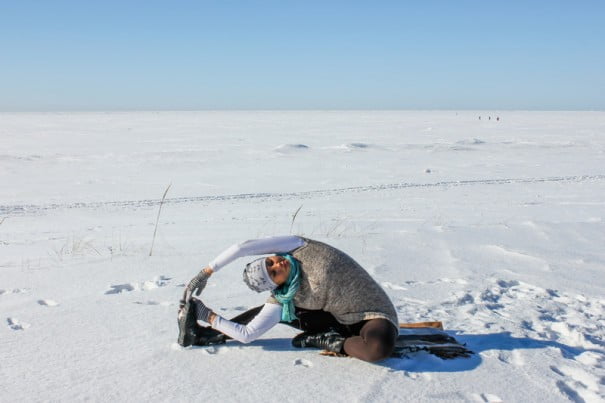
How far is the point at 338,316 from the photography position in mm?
3176

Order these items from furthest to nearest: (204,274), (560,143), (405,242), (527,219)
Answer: (560,143) → (527,219) → (405,242) → (204,274)

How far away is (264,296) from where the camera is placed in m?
4.54

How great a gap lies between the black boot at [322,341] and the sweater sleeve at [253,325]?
262 mm

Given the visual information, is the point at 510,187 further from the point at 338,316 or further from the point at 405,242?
the point at 338,316

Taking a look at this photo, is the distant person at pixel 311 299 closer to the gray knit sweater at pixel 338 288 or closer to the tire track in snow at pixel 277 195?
the gray knit sweater at pixel 338 288

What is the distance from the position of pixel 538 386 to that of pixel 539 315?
135 cm

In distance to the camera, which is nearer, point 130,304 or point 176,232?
point 130,304

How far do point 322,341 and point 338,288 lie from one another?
35cm

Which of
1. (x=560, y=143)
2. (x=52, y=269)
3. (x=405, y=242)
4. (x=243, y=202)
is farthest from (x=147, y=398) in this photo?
(x=560, y=143)

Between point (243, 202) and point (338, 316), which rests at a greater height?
point (338, 316)

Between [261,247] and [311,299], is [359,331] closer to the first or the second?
[311,299]

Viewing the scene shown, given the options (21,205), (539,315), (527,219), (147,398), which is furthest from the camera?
(21,205)

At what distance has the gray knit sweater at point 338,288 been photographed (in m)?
3.09

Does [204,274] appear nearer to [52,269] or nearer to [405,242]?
[52,269]
